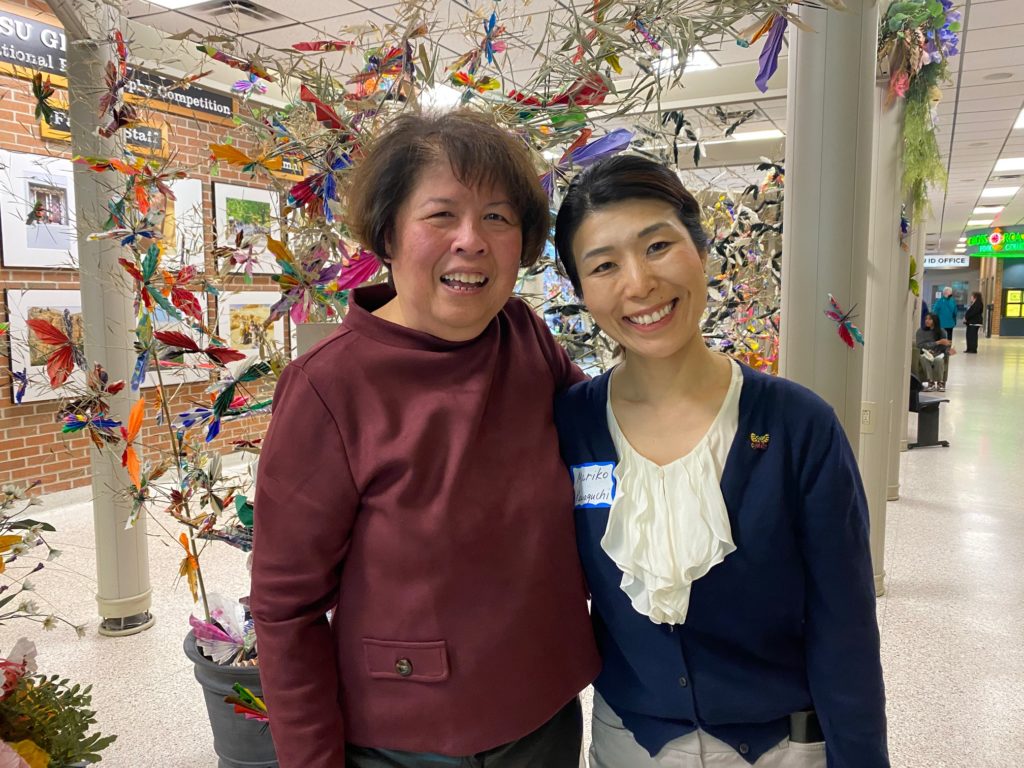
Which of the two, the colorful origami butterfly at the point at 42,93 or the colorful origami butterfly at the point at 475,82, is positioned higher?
the colorful origami butterfly at the point at 42,93

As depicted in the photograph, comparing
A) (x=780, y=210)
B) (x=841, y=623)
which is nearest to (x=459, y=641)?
(x=841, y=623)

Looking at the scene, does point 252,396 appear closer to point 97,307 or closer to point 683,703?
point 683,703

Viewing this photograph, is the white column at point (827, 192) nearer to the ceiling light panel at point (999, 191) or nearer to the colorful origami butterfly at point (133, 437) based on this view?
the colorful origami butterfly at point (133, 437)

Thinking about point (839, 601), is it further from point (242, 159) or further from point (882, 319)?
point (882, 319)

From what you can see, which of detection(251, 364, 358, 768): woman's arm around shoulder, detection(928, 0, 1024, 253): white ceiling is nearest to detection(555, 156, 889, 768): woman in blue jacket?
detection(251, 364, 358, 768): woman's arm around shoulder

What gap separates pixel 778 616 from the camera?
43.6 inches

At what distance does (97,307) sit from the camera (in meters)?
3.19

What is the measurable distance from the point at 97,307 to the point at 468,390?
266 centimetres

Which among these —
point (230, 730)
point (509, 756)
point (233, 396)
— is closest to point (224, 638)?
point (230, 730)

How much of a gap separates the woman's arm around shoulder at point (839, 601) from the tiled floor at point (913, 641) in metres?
1.69

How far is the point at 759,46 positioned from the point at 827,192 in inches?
127

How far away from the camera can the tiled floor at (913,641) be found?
2.59 m

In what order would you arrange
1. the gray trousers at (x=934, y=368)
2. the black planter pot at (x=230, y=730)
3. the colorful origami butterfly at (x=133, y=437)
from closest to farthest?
1. the colorful origami butterfly at (x=133, y=437)
2. the black planter pot at (x=230, y=730)
3. the gray trousers at (x=934, y=368)

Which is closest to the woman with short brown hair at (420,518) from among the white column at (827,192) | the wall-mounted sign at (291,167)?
the wall-mounted sign at (291,167)
